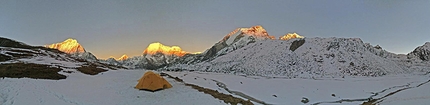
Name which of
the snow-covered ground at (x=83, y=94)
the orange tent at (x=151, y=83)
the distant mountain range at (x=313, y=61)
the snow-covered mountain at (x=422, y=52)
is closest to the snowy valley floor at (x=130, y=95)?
the snow-covered ground at (x=83, y=94)

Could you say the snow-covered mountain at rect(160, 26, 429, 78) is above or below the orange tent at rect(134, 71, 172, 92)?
above

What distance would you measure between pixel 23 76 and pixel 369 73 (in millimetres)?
76549

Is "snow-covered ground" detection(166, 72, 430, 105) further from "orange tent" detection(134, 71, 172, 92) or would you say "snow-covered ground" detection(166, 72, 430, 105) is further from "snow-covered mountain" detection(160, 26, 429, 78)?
"snow-covered mountain" detection(160, 26, 429, 78)

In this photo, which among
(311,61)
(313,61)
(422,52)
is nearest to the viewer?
(313,61)

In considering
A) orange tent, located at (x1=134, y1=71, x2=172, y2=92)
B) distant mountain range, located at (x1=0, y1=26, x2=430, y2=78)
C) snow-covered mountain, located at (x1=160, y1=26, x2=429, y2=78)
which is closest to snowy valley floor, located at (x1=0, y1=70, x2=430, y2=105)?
orange tent, located at (x1=134, y1=71, x2=172, y2=92)

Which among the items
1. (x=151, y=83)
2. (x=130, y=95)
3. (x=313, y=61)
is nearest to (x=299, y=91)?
(x=151, y=83)

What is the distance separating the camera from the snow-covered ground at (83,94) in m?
19.7

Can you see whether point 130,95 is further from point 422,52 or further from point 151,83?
point 422,52

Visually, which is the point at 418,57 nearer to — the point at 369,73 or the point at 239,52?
the point at 369,73

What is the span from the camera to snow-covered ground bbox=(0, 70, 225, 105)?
1967 centimetres

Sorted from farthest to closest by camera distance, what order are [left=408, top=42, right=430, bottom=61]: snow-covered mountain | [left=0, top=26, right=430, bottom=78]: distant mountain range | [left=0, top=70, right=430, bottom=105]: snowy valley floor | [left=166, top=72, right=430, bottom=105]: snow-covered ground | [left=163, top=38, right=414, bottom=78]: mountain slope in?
[left=408, top=42, right=430, bottom=61]: snow-covered mountain
[left=0, top=26, right=430, bottom=78]: distant mountain range
[left=163, top=38, right=414, bottom=78]: mountain slope
[left=166, top=72, right=430, bottom=105]: snow-covered ground
[left=0, top=70, right=430, bottom=105]: snowy valley floor

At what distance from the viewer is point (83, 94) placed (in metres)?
22.7

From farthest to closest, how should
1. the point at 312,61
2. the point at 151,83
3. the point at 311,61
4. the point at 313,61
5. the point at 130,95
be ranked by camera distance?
the point at 311,61, the point at 312,61, the point at 313,61, the point at 151,83, the point at 130,95

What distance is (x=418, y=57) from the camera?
11788cm
